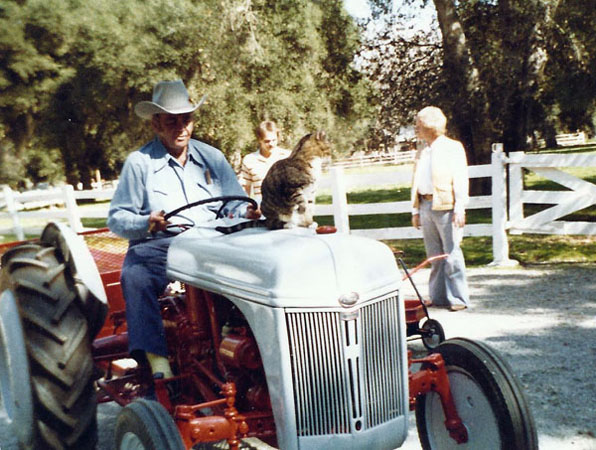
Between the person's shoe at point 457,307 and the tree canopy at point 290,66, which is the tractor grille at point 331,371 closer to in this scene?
the person's shoe at point 457,307

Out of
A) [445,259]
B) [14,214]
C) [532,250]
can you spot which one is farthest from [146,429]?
[14,214]

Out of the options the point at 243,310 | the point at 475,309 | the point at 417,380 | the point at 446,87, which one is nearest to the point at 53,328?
the point at 243,310

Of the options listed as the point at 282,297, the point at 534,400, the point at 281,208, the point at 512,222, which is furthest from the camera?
the point at 512,222

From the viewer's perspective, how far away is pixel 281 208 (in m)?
3.18

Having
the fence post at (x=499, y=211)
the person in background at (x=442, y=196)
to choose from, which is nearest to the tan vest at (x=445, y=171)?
the person in background at (x=442, y=196)

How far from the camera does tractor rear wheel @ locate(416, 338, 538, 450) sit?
2.68 metres

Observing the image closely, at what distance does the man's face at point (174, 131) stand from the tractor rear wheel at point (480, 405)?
184 cm

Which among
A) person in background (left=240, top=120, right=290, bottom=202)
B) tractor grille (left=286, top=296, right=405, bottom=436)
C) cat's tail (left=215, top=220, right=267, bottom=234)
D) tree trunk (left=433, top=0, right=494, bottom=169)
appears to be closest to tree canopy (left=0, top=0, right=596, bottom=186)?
tree trunk (left=433, top=0, right=494, bottom=169)

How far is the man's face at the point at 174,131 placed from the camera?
378 cm

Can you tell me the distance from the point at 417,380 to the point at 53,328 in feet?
5.82

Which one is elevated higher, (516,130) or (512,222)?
(516,130)

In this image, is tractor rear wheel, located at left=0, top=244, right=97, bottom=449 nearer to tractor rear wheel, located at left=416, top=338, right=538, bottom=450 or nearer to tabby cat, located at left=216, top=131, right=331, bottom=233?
tabby cat, located at left=216, top=131, right=331, bottom=233

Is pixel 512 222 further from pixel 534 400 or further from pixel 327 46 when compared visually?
pixel 327 46

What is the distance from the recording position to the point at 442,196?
6.27 metres
